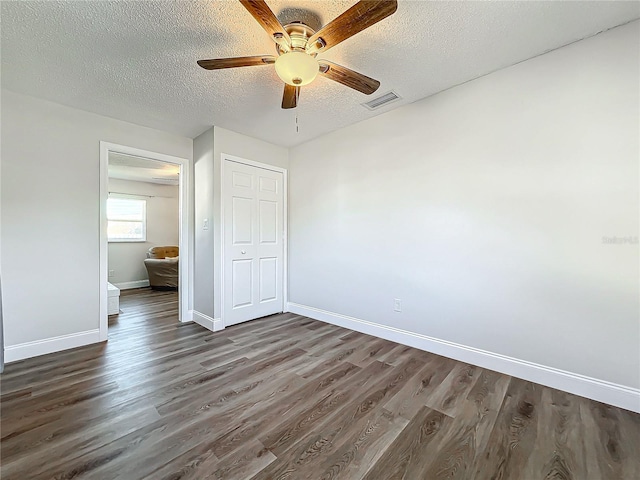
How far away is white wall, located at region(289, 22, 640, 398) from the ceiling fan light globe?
1.52 meters

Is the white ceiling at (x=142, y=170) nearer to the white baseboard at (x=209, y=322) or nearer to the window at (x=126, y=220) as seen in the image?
the window at (x=126, y=220)

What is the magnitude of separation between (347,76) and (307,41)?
1.14 ft

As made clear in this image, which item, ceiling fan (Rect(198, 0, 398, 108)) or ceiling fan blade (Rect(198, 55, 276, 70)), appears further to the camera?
ceiling fan blade (Rect(198, 55, 276, 70))

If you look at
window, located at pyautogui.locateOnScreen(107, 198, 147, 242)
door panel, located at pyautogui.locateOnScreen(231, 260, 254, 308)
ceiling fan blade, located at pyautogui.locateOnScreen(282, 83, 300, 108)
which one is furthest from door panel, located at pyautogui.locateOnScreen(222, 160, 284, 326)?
window, located at pyautogui.locateOnScreen(107, 198, 147, 242)

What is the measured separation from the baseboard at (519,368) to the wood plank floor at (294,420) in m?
0.09

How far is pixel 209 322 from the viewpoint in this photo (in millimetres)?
3400

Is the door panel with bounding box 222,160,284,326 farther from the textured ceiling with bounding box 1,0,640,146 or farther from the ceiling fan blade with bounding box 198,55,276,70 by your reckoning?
the ceiling fan blade with bounding box 198,55,276,70

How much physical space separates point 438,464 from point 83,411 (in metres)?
2.21

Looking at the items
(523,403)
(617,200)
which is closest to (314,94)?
(617,200)

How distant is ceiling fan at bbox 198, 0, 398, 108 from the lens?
4.51ft

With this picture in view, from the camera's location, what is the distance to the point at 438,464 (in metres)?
1.39

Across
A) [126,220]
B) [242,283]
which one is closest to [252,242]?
[242,283]

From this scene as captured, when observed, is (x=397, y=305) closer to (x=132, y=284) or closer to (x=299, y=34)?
(x=299, y=34)

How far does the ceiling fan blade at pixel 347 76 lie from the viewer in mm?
1850
